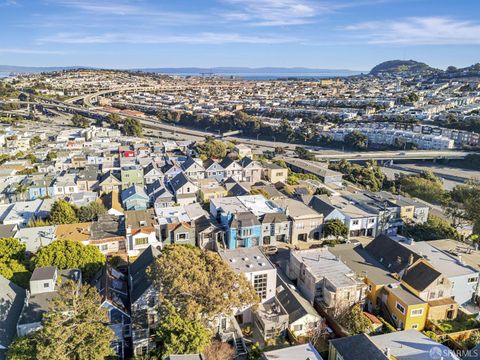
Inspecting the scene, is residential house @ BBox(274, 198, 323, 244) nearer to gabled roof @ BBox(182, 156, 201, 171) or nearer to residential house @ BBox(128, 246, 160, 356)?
gabled roof @ BBox(182, 156, 201, 171)

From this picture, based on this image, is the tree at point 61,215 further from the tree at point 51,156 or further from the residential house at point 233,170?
the tree at point 51,156

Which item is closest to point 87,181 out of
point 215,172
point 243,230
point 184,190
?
point 184,190

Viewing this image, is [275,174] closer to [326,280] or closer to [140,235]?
[140,235]

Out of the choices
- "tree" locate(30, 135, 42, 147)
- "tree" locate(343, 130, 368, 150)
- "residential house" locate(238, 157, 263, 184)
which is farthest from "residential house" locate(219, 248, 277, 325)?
"tree" locate(343, 130, 368, 150)

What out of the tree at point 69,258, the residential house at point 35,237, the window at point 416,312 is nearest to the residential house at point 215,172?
the residential house at point 35,237

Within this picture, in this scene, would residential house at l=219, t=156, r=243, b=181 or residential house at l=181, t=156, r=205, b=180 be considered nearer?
residential house at l=181, t=156, r=205, b=180
